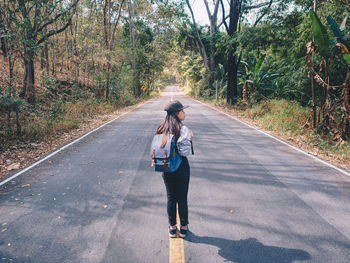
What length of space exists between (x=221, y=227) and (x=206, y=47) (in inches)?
1089

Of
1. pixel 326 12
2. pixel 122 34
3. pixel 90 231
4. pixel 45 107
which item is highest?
pixel 122 34

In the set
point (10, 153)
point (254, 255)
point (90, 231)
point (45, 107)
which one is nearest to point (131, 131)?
point (10, 153)

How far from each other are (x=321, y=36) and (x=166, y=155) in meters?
7.77

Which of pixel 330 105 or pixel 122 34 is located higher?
pixel 122 34

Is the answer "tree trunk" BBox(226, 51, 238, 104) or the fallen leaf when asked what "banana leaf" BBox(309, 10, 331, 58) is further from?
"tree trunk" BBox(226, 51, 238, 104)

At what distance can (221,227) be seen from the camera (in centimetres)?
349

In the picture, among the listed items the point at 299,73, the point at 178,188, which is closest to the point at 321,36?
the point at 299,73

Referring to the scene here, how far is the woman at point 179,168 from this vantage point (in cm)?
307

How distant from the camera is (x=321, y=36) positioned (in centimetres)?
818

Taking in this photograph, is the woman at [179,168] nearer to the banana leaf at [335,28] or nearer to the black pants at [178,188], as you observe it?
the black pants at [178,188]

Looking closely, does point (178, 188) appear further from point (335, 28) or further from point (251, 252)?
point (335, 28)

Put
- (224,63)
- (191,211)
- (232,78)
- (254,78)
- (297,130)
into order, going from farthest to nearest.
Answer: (224,63)
(232,78)
(254,78)
(297,130)
(191,211)

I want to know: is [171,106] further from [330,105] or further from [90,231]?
[330,105]

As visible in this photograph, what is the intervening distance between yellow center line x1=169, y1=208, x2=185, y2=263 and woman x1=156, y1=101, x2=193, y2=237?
0.27ft
